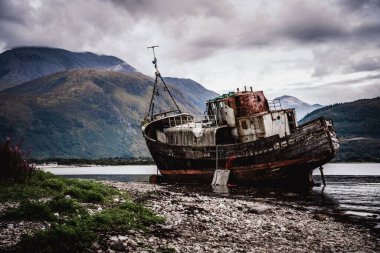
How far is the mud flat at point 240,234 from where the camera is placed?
8634 mm

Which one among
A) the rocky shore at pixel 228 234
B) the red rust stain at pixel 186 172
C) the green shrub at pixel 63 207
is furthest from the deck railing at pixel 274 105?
the green shrub at pixel 63 207

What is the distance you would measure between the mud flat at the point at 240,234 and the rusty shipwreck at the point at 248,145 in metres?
12.8

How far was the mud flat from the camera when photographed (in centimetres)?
863

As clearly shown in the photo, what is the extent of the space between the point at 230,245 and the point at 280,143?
803 inches

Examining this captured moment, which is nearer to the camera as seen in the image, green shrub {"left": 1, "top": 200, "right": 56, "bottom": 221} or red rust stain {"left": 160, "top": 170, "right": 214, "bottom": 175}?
green shrub {"left": 1, "top": 200, "right": 56, "bottom": 221}

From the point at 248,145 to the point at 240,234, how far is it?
759 inches

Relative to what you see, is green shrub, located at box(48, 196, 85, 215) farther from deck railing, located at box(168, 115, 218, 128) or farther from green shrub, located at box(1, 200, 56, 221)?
deck railing, located at box(168, 115, 218, 128)

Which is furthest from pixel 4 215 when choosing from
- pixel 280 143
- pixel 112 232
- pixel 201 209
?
pixel 280 143

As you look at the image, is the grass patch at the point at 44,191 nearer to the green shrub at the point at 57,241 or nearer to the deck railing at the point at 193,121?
A: the green shrub at the point at 57,241

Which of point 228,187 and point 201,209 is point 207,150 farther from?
point 201,209

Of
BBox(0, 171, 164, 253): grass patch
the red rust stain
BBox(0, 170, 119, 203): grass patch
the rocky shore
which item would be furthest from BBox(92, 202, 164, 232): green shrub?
the red rust stain

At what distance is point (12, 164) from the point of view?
45.9 feet

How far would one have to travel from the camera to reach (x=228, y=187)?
3095 cm

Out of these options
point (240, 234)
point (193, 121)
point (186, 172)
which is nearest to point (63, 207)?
point (240, 234)
